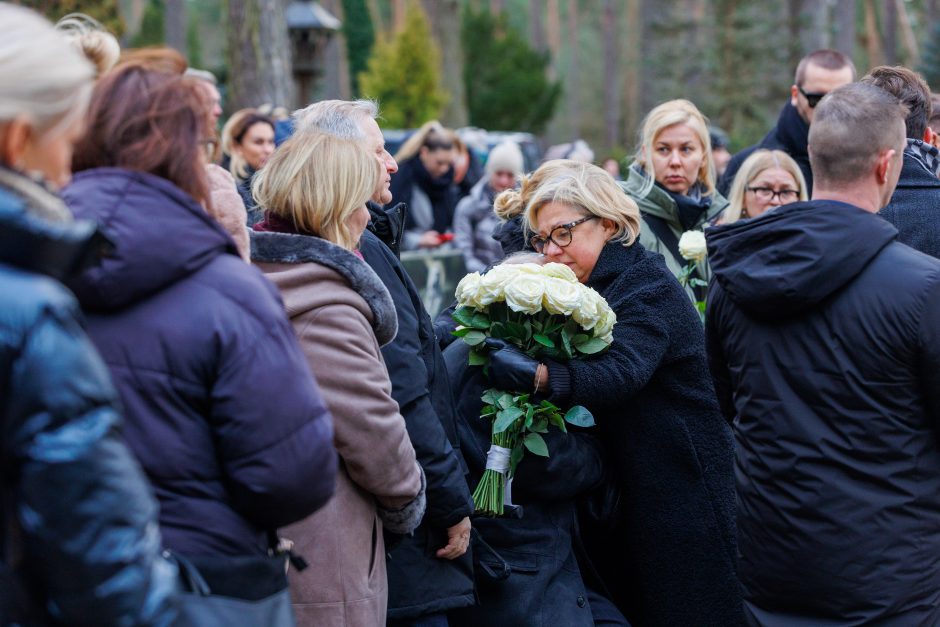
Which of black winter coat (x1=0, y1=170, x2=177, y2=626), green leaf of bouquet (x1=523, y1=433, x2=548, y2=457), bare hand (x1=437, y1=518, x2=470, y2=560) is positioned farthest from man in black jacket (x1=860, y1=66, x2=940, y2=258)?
black winter coat (x1=0, y1=170, x2=177, y2=626)

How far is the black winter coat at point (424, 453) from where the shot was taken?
3340 millimetres

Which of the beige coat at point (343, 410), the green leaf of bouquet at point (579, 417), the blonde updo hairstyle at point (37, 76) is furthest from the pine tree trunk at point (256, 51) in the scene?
the blonde updo hairstyle at point (37, 76)

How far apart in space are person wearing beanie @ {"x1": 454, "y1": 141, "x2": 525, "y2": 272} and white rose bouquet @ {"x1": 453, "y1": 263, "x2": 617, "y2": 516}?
17.1 ft

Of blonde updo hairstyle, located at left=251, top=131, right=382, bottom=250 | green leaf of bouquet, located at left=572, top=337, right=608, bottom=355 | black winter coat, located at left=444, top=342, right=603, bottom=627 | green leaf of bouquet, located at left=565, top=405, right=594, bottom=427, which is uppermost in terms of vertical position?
blonde updo hairstyle, located at left=251, top=131, right=382, bottom=250

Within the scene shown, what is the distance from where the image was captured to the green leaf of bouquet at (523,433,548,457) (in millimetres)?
3707

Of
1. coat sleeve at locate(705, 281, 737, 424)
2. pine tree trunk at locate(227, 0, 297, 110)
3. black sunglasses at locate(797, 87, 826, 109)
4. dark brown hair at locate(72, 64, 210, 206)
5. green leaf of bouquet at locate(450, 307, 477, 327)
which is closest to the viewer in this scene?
dark brown hair at locate(72, 64, 210, 206)

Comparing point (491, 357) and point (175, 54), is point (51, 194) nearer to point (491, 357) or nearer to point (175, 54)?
point (175, 54)

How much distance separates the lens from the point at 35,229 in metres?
1.85

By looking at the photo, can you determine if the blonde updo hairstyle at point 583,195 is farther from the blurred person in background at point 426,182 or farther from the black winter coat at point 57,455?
the blurred person in background at point 426,182

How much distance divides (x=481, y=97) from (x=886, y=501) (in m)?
30.9

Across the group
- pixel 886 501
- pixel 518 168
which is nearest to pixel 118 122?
pixel 886 501

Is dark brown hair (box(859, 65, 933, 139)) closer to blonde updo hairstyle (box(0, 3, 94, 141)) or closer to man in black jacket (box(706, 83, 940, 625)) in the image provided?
man in black jacket (box(706, 83, 940, 625))

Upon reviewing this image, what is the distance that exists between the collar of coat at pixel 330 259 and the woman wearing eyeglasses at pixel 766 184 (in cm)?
337

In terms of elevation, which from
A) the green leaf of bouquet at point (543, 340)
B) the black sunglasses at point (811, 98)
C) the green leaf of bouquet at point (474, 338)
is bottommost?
the green leaf of bouquet at point (474, 338)
